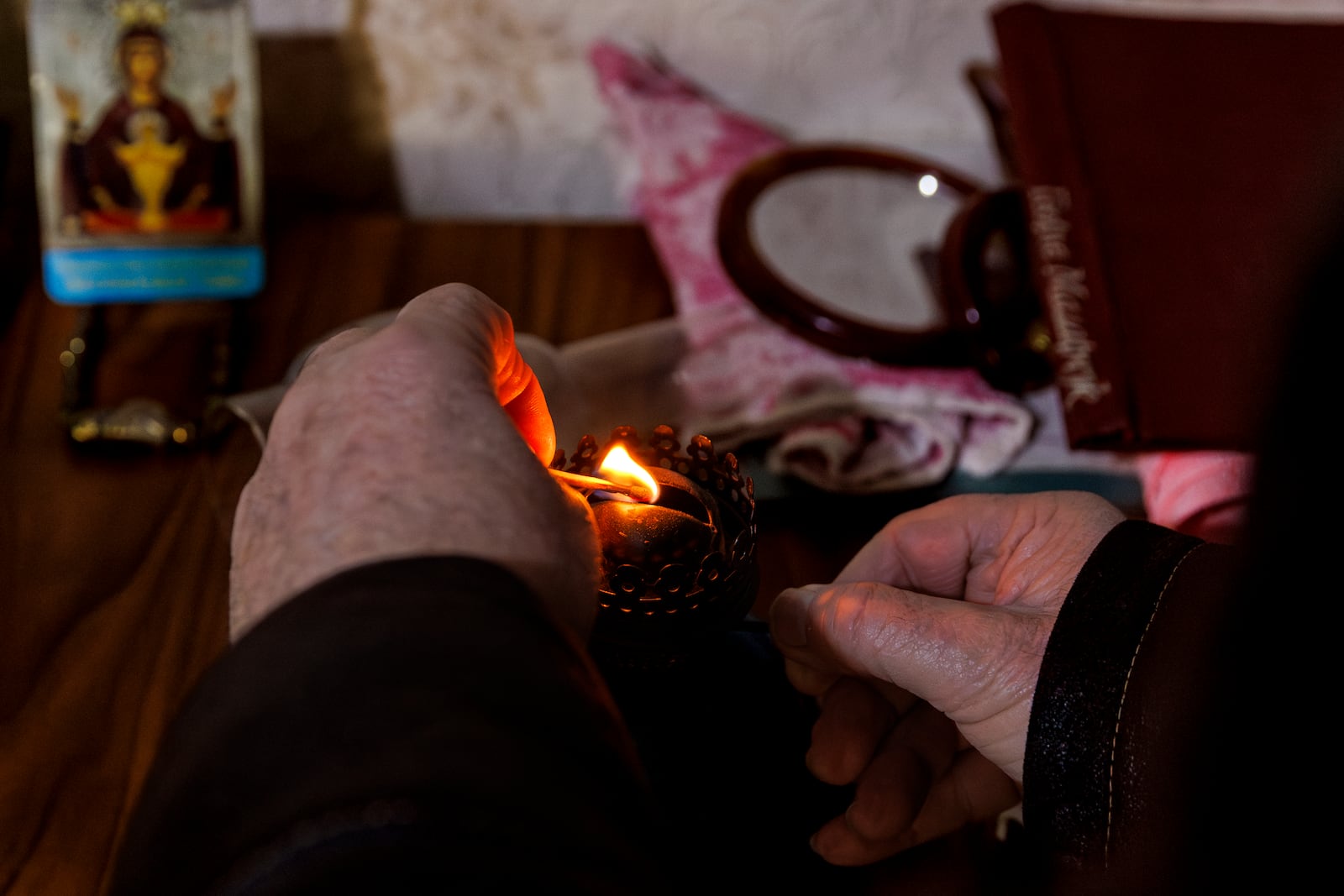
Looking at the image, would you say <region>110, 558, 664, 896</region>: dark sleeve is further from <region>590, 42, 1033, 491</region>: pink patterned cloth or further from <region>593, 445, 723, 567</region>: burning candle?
<region>590, 42, 1033, 491</region>: pink patterned cloth

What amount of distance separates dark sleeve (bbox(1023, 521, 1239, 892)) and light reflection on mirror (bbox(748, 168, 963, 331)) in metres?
0.39

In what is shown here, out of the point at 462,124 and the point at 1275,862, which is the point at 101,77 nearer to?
the point at 462,124

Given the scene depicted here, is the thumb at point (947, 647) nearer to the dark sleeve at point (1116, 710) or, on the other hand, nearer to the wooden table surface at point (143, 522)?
the dark sleeve at point (1116, 710)

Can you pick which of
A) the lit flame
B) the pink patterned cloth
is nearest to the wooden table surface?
the pink patterned cloth

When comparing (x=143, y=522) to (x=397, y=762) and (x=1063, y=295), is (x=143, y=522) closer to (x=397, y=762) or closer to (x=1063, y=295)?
(x=397, y=762)

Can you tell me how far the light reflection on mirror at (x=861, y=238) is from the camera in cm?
85

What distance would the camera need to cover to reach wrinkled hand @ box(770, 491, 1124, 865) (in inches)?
21.0

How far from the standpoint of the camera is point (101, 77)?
2.58 feet

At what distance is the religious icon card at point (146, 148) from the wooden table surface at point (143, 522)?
61mm

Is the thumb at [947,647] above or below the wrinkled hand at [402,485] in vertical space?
below

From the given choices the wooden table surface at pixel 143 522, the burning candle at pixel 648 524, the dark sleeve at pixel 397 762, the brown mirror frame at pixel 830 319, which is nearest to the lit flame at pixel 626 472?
the burning candle at pixel 648 524

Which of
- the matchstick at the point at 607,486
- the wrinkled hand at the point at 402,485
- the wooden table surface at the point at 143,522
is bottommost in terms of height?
the wooden table surface at the point at 143,522

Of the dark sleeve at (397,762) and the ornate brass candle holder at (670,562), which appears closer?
the dark sleeve at (397,762)

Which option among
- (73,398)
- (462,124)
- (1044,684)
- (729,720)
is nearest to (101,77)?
(73,398)
